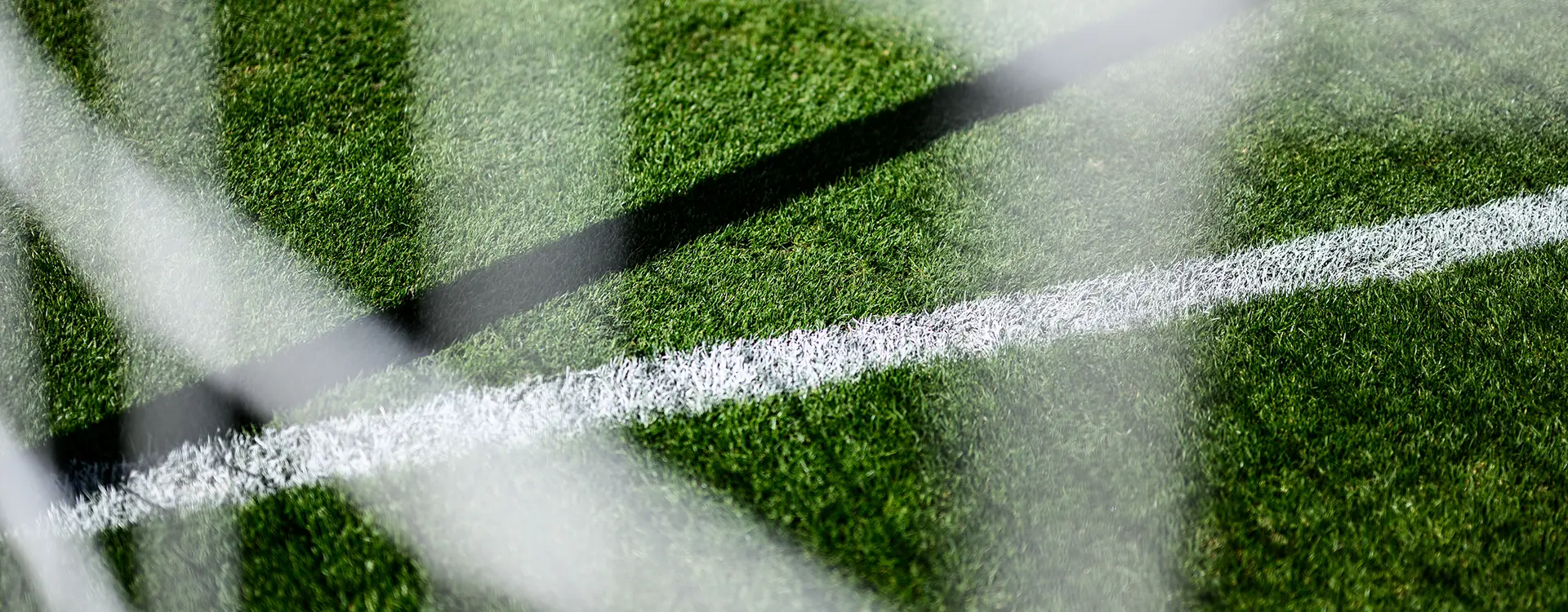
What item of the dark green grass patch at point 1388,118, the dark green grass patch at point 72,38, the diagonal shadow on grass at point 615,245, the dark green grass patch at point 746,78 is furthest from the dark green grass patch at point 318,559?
the dark green grass patch at point 1388,118

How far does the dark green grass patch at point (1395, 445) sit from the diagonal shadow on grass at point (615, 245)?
1035mm

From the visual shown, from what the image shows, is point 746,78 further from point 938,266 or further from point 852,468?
point 852,468

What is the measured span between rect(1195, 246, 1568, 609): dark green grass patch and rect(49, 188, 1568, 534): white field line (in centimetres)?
10

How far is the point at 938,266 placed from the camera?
7.81 feet

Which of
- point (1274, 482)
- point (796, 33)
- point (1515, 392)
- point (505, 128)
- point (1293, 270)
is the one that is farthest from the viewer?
point (796, 33)

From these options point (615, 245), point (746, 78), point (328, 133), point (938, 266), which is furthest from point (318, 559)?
point (746, 78)

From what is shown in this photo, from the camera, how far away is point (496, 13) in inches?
125

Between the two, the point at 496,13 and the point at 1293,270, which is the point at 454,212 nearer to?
the point at 496,13

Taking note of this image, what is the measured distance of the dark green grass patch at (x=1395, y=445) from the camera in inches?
70.5

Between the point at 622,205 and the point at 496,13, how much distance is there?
3.61ft

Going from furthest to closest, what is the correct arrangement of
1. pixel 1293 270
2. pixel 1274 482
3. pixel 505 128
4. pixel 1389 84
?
1. pixel 1389 84
2. pixel 505 128
3. pixel 1293 270
4. pixel 1274 482

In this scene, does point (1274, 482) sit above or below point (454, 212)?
below

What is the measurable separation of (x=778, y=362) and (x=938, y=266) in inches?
19.9

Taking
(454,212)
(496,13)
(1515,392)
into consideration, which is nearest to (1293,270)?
(1515,392)
